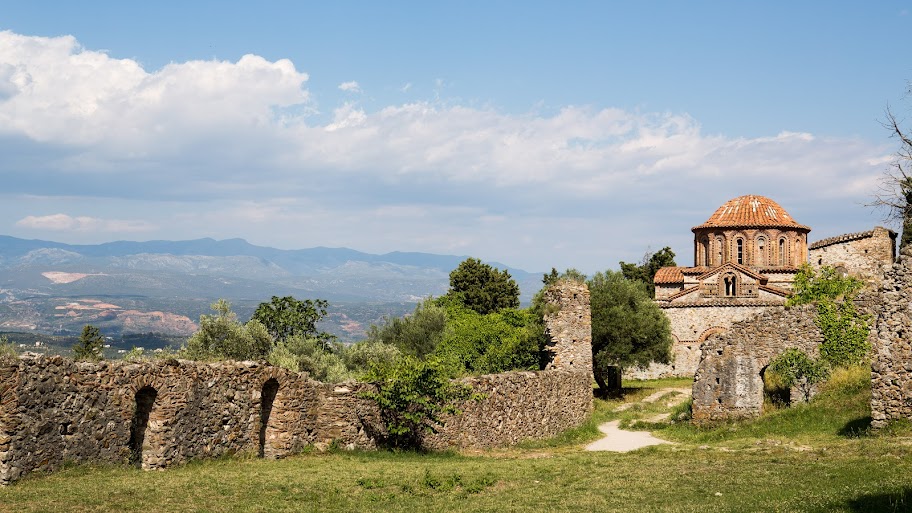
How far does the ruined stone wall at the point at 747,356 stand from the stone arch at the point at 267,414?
12.9m

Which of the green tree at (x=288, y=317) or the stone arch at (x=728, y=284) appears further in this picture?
the stone arch at (x=728, y=284)

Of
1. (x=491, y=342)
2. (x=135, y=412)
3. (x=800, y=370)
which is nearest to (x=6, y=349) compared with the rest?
(x=135, y=412)

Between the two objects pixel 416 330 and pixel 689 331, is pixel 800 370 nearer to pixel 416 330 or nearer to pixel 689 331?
pixel 416 330

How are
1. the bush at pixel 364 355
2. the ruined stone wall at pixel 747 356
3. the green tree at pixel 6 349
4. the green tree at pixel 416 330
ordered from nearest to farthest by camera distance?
the green tree at pixel 6 349 → the ruined stone wall at pixel 747 356 → the bush at pixel 364 355 → the green tree at pixel 416 330

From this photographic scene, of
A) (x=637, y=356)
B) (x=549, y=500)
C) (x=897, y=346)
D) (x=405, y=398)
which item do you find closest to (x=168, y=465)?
(x=405, y=398)

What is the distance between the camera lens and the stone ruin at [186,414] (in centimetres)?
1377

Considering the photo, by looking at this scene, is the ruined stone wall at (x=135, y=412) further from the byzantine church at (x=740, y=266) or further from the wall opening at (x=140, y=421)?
the byzantine church at (x=740, y=266)

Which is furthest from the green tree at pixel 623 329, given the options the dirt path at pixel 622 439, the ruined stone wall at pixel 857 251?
the ruined stone wall at pixel 857 251

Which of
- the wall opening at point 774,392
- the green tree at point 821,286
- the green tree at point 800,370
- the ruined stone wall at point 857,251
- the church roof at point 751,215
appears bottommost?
the wall opening at point 774,392

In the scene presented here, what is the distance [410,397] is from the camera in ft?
65.5

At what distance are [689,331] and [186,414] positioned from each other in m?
49.1

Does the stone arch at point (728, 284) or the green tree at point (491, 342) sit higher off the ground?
the stone arch at point (728, 284)

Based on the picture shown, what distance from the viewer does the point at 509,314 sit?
6394cm

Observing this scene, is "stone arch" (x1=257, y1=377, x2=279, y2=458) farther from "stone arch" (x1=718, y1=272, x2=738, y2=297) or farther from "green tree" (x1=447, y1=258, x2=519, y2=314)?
"green tree" (x1=447, y1=258, x2=519, y2=314)
